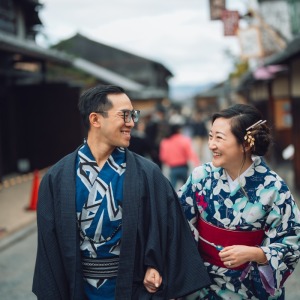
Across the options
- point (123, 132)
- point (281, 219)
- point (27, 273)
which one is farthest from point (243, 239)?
point (27, 273)

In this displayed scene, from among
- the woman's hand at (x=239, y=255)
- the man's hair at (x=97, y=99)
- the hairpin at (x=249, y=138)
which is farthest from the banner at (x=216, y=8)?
the woman's hand at (x=239, y=255)

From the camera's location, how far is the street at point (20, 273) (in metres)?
5.85

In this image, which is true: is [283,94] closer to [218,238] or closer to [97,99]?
[218,238]

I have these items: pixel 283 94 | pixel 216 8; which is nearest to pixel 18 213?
pixel 216 8

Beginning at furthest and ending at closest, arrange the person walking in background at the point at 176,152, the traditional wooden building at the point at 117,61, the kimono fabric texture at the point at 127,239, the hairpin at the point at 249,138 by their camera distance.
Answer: the traditional wooden building at the point at 117,61 < the person walking in background at the point at 176,152 < the hairpin at the point at 249,138 < the kimono fabric texture at the point at 127,239

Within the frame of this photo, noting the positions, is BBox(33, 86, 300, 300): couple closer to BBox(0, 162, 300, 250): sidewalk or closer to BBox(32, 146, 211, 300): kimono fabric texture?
BBox(32, 146, 211, 300): kimono fabric texture

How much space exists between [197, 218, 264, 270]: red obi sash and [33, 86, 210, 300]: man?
0.14 metres

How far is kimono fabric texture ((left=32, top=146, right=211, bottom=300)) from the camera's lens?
2803mm

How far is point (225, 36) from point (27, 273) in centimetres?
1122

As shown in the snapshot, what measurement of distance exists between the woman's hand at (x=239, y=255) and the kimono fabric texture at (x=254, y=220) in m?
0.06

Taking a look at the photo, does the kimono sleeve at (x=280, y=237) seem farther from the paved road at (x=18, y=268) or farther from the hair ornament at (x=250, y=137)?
the paved road at (x=18, y=268)

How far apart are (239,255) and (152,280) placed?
1.60 ft

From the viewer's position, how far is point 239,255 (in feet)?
9.31

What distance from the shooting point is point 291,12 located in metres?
15.7
